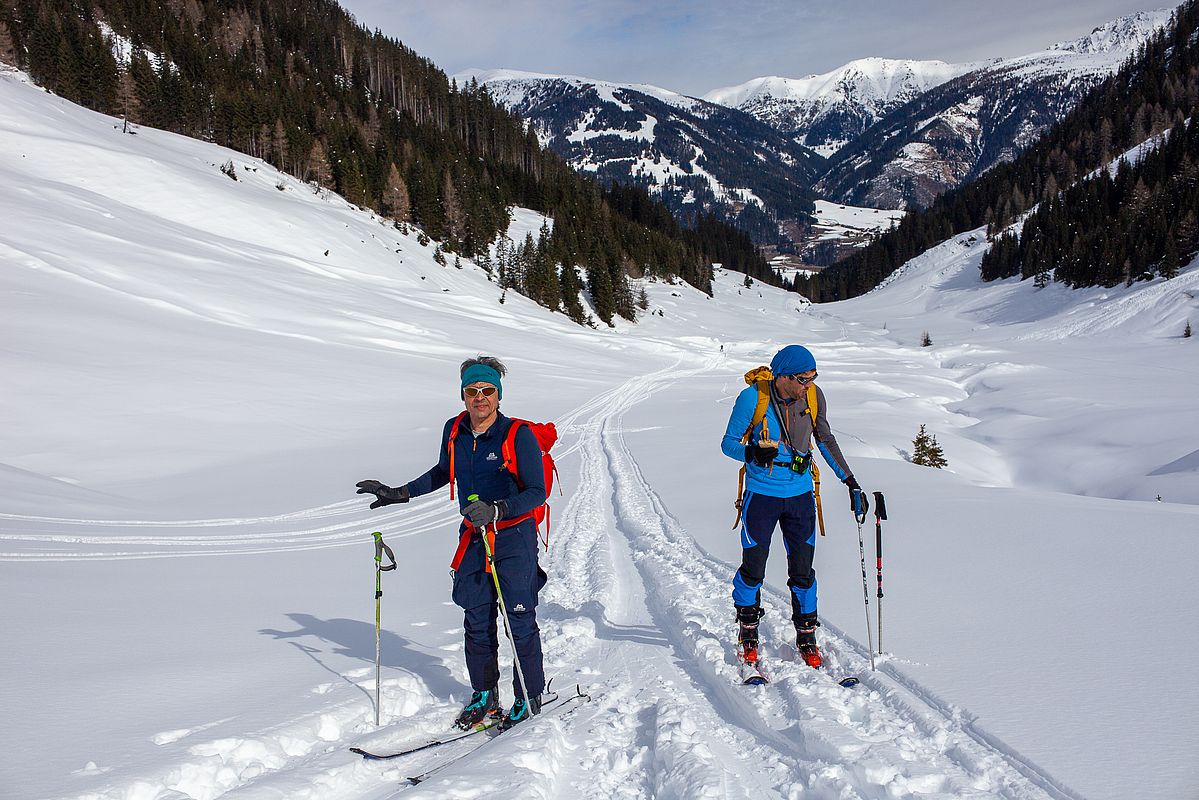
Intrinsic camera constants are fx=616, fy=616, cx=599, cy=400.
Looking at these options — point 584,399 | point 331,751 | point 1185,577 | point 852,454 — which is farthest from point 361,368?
point 1185,577

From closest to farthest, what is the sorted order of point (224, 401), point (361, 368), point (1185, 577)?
point (1185, 577), point (224, 401), point (361, 368)

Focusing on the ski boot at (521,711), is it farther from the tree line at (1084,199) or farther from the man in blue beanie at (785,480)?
the tree line at (1084,199)

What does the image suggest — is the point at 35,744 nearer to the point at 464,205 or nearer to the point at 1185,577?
the point at 1185,577

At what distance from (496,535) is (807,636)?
7.80 feet

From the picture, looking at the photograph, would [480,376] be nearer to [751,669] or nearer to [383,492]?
[383,492]

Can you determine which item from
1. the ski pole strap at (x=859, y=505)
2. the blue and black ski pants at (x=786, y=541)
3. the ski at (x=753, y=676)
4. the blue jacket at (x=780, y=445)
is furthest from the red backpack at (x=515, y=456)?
the ski pole strap at (x=859, y=505)

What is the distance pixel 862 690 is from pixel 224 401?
15259 mm

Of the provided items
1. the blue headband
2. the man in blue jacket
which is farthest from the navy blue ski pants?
the blue headband

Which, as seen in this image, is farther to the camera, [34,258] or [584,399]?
[584,399]

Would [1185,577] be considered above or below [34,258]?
below

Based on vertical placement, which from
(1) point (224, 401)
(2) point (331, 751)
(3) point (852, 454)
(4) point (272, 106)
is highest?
(4) point (272, 106)

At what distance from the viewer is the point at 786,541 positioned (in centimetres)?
435

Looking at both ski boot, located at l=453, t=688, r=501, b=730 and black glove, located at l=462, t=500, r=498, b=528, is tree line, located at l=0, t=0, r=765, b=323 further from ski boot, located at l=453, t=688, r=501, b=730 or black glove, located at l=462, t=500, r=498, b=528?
black glove, located at l=462, t=500, r=498, b=528

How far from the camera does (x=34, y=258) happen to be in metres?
18.8
